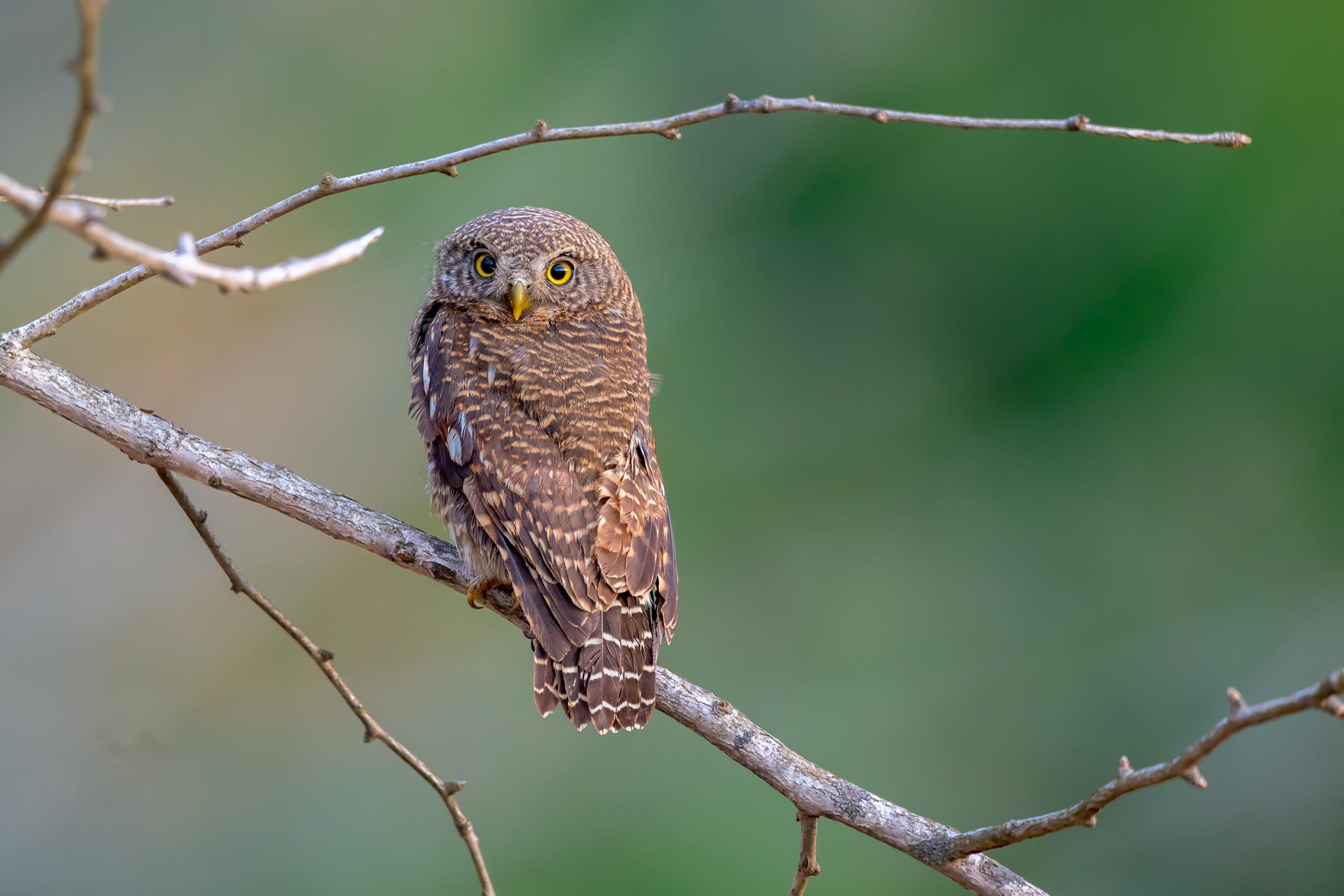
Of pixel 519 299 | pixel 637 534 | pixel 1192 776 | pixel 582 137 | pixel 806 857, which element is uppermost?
pixel 519 299

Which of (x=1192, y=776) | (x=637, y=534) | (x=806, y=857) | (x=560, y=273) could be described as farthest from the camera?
(x=560, y=273)

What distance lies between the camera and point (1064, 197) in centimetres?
908

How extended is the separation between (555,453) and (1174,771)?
1826 millimetres

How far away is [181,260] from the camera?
128 cm

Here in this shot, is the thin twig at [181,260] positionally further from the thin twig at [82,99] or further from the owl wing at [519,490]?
the owl wing at [519,490]

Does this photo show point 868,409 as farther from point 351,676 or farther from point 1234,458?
point 351,676

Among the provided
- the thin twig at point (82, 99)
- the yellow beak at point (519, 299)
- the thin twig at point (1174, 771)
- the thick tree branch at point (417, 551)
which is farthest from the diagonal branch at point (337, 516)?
the thin twig at point (82, 99)

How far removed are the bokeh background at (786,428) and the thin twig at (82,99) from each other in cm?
686

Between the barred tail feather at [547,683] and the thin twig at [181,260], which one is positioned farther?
the barred tail feather at [547,683]

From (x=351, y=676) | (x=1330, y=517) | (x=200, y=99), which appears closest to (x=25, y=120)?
(x=200, y=99)

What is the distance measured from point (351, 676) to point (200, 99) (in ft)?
14.2

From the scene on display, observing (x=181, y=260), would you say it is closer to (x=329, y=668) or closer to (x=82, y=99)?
(x=82, y=99)

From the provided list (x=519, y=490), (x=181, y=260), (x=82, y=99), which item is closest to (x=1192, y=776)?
(x=181, y=260)

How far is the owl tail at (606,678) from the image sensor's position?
2746mm
